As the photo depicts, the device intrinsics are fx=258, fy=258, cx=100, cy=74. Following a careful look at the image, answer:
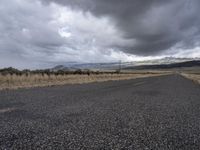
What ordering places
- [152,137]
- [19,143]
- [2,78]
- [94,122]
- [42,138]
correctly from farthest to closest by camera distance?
[2,78] < [94,122] < [152,137] < [42,138] < [19,143]

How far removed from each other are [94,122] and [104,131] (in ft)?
3.93

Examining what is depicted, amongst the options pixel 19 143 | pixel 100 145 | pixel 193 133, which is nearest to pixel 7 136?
pixel 19 143

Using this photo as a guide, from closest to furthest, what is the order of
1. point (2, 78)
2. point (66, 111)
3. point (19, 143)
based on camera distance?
point (19, 143)
point (66, 111)
point (2, 78)

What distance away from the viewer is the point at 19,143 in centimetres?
534

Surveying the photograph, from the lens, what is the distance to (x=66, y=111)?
993 centimetres

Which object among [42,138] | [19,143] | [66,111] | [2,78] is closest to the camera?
[19,143]

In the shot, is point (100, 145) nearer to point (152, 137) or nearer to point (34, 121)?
point (152, 137)

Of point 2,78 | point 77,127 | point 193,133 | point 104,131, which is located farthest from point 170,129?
point 2,78

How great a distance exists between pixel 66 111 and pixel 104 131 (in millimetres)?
3495

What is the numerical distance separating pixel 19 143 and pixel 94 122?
2.96 meters

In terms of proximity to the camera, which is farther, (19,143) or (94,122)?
(94,122)

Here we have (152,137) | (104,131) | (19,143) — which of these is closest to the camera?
(19,143)

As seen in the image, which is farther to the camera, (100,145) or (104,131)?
(104,131)

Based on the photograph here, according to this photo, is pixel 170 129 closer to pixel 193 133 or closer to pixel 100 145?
pixel 193 133
